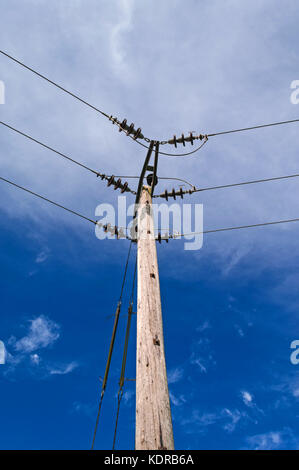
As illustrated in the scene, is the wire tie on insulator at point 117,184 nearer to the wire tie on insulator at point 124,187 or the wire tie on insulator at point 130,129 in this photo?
the wire tie on insulator at point 124,187

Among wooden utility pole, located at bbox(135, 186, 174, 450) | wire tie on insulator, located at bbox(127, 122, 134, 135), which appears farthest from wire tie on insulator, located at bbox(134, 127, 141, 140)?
wooden utility pole, located at bbox(135, 186, 174, 450)

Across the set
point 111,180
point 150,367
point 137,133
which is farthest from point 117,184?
point 150,367

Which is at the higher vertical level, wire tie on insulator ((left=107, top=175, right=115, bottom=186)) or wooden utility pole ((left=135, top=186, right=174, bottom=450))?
wire tie on insulator ((left=107, top=175, right=115, bottom=186))

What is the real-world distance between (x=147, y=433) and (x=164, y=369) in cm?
77

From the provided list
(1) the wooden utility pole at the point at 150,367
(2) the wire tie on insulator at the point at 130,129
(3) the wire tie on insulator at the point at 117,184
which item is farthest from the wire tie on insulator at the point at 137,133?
(1) the wooden utility pole at the point at 150,367

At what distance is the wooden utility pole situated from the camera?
9.93 ft

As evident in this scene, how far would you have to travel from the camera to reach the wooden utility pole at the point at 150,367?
303 cm

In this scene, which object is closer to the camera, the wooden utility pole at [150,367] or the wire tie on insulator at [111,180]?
the wooden utility pole at [150,367]

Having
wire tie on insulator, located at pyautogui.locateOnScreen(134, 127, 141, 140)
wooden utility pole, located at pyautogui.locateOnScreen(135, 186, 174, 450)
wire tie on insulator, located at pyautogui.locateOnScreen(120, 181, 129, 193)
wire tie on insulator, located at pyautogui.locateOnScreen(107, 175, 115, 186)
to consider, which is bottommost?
Result: wooden utility pole, located at pyautogui.locateOnScreen(135, 186, 174, 450)

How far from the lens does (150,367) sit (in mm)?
3561

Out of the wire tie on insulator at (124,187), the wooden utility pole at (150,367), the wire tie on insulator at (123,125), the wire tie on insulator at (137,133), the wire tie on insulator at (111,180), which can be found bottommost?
the wooden utility pole at (150,367)

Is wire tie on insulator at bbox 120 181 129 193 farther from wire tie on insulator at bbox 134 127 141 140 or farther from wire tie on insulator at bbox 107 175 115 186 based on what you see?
wire tie on insulator at bbox 134 127 141 140
